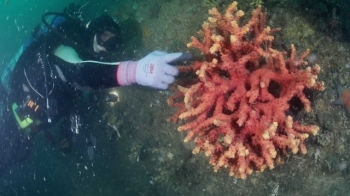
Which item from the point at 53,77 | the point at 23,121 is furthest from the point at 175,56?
the point at 23,121

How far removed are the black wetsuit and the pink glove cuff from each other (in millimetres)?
62

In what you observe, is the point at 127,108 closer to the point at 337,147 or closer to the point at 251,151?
the point at 251,151

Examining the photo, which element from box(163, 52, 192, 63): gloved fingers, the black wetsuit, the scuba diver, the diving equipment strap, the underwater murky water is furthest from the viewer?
the diving equipment strap

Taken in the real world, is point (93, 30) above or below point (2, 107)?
above

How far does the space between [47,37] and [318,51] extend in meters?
3.49

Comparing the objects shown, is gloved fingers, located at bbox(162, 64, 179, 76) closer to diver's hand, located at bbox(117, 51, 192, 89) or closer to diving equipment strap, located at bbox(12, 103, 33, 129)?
diver's hand, located at bbox(117, 51, 192, 89)

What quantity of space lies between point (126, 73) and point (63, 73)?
39.8 inches

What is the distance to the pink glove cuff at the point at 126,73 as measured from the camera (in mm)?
3534

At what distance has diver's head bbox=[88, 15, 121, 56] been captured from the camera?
3.94 m

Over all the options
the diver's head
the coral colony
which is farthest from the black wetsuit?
the coral colony

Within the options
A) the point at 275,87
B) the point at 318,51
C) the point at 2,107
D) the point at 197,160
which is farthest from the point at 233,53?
the point at 2,107

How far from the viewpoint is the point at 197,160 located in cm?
392

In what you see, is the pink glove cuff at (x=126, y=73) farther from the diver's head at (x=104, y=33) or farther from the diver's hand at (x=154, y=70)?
the diver's head at (x=104, y=33)

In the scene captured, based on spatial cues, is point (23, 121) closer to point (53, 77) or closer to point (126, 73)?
point (53, 77)
